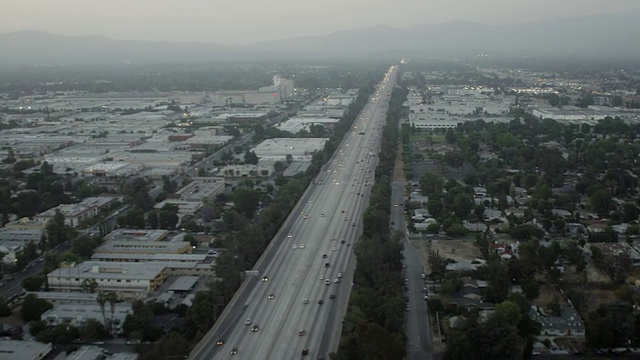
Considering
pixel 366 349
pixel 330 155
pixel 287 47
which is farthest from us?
pixel 287 47

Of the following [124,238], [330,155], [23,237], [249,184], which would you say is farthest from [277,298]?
[330,155]

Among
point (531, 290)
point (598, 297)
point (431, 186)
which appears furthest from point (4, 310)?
point (431, 186)

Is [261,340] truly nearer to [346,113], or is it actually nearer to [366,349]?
[366,349]

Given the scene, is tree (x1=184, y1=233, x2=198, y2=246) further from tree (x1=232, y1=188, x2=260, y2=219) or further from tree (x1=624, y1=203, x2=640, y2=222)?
tree (x1=624, y1=203, x2=640, y2=222)

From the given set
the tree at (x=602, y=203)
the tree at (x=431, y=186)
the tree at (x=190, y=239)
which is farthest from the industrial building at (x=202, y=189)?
the tree at (x=602, y=203)

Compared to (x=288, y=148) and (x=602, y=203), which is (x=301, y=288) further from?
(x=288, y=148)

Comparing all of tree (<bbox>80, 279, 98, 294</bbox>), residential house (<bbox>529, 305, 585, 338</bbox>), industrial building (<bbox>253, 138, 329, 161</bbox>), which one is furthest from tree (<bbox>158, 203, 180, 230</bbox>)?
residential house (<bbox>529, 305, 585, 338</bbox>)
